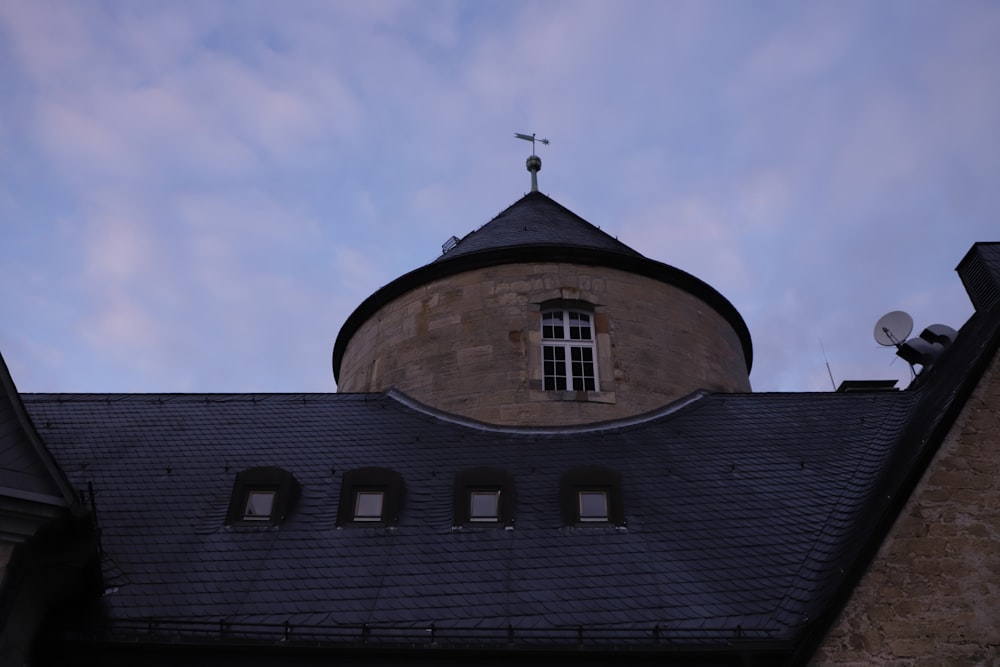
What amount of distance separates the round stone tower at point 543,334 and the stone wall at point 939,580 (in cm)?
606

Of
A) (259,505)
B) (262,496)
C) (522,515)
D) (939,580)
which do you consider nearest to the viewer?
(939,580)

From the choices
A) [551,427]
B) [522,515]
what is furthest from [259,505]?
[551,427]

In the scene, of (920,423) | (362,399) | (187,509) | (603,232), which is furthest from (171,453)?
(603,232)

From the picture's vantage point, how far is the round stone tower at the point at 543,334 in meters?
14.7

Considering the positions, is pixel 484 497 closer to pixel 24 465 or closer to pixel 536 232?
pixel 24 465

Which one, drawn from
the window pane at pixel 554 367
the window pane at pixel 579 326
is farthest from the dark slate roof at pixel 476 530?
the window pane at pixel 579 326

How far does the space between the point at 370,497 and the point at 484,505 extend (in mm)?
1246

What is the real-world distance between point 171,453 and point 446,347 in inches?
198

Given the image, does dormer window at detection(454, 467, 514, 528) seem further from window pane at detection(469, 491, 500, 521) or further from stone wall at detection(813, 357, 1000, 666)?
stone wall at detection(813, 357, 1000, 666)

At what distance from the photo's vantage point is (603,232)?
19422 mm

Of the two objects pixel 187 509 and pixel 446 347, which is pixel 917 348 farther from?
pixel 187 509

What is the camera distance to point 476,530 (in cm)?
995

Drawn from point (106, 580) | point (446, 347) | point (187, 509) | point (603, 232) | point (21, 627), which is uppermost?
point (603, 232)

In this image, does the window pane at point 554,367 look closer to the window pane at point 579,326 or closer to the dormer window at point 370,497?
the window pane at point 579,326
